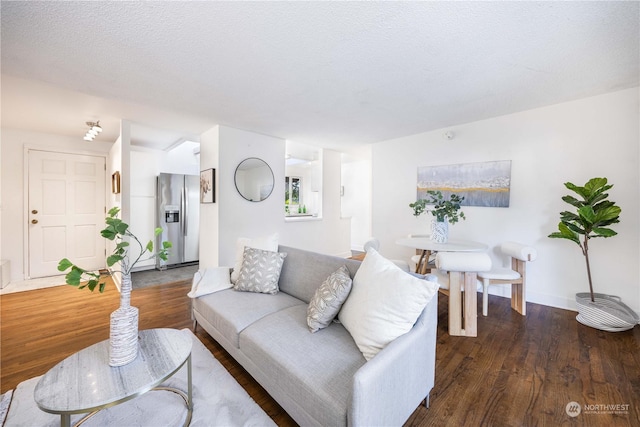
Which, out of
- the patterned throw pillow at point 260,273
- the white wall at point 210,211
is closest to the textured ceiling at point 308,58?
the white wall at point 210,211

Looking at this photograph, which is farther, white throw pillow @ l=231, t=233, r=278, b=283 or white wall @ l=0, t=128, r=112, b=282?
white wall @ l=0, t=128, r=112, b=282

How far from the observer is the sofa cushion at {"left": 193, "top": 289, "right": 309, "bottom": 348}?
65.6 inches

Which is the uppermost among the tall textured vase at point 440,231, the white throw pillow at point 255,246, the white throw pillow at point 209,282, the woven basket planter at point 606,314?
the tall textured vase at point 440,231

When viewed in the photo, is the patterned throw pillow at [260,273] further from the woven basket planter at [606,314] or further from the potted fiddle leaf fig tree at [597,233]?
the woven basket planter at [606,314]

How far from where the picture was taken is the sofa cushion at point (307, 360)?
105 centimetres

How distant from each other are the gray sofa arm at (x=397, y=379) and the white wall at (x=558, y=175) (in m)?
2.40

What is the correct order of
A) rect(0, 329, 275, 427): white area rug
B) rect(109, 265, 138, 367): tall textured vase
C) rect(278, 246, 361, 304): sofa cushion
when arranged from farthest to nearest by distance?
rect(278, 246, 361, 304): sofa cushion → rect(0, 329, 275, 427): white area rug → rect(109, 265, 138, 367): tall textured vase

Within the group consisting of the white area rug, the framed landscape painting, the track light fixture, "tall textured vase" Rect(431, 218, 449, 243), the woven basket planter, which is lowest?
the white area rug

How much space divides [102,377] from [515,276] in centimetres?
321

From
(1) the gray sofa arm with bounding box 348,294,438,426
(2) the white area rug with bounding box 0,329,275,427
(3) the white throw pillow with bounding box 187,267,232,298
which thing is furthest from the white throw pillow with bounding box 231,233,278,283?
(1) the gray sofa arm with bounding box 348,294,438,426

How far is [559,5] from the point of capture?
1.38 m

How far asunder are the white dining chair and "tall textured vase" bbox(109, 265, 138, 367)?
2.69m

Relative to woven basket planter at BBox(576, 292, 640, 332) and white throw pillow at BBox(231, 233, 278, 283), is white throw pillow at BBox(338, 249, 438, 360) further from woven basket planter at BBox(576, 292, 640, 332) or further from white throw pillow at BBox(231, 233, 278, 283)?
woven basket planter at BBox(576, 292, 640, 332)

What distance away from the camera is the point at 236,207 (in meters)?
3.68
